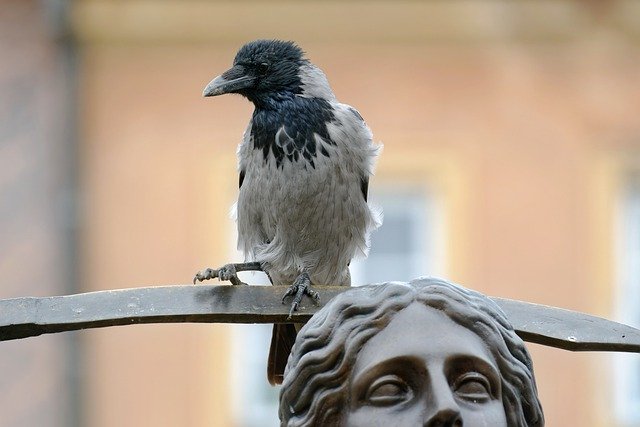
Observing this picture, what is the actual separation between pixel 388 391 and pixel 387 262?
803 centimetres

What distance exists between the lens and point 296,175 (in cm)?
542

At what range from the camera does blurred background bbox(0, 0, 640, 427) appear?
35.4ft

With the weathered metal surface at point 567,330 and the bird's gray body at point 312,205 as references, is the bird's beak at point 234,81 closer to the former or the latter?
the bird's gray body at point 312,205

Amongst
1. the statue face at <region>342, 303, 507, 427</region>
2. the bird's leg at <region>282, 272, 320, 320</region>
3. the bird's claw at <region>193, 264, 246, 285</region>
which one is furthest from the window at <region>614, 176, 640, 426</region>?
the statue face at <region>342, 303, 507, 427</region>

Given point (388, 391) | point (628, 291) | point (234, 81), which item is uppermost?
point (234, 81)

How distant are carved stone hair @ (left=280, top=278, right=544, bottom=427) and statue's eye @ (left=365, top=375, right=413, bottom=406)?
0.06 meters

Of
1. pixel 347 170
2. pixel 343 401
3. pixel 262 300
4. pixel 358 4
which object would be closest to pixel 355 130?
pixel 347 170

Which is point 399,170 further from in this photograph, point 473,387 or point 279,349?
point 473,387

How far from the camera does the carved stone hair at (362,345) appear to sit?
2955 millimetres

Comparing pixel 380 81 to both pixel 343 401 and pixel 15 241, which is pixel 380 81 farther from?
pixel 343 401

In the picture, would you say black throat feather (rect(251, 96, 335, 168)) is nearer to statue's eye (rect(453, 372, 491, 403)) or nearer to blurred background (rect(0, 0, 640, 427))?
statue's eye (rect(453, 372, 491, 403))

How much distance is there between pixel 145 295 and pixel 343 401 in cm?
71

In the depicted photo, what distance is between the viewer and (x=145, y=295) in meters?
3.53

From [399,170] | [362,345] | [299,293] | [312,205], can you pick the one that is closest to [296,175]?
[312,205]
